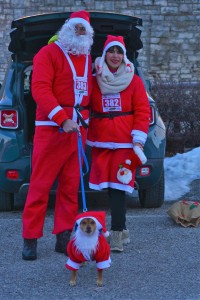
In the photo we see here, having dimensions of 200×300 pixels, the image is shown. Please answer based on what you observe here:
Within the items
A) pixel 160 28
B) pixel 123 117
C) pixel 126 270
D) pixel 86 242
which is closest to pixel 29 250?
pixel 126 270

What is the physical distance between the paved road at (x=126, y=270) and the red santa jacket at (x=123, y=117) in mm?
909

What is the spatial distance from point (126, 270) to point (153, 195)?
198cm

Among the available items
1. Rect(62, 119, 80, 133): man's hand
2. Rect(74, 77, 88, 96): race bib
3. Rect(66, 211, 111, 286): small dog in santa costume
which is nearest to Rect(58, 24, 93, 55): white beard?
Rect(74, 77, 88, 96): race bib

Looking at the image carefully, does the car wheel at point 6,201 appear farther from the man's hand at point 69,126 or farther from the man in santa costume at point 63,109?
the man's hand at point 69,126

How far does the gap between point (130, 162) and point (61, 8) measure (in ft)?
59.8

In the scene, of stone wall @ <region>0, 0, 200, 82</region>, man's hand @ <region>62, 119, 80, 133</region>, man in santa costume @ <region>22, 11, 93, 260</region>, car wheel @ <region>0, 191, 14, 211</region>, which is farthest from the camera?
stone wall @ <region>0, 0, 200, 82</region>

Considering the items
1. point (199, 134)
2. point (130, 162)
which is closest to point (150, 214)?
point (130, 162)

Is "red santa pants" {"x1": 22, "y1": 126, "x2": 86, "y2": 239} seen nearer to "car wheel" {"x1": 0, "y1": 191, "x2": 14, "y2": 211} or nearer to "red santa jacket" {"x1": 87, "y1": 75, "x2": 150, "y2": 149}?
"red santa jacket" {"x1": 87, "y1": 75, "x2": 150, "y2": 149}

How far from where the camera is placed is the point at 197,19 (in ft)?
74.6

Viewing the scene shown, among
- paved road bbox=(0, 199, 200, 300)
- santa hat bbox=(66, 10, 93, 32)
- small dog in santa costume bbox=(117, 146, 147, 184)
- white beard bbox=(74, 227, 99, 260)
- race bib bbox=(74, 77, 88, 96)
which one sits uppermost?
santa hat bbox=(66, 10, 93, 32)

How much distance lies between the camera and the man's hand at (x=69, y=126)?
4.50m

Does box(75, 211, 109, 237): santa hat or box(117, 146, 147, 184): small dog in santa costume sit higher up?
box(117, 146, 147, 184): small dog in santa costume

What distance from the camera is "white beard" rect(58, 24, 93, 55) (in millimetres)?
4730

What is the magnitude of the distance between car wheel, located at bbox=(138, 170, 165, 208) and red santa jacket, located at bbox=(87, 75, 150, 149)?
1.53 m
